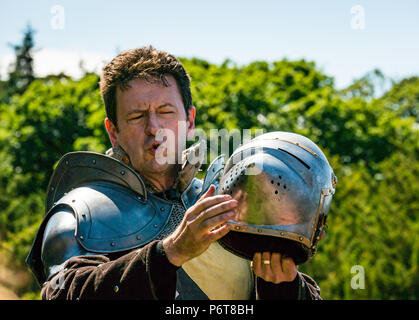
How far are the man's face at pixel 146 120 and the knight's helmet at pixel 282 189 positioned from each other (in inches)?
25.4

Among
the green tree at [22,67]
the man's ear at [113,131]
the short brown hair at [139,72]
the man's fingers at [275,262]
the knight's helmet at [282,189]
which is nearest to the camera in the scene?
the knight's helmet at [282,189]

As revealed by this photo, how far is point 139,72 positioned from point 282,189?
1.24m

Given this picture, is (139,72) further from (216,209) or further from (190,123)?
(216,209)

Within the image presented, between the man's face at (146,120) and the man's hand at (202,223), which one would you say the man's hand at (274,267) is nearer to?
the man's hand at (202,223)

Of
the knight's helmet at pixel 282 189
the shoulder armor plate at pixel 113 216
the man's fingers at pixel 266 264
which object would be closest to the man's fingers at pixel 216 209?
the knight's helmet at pixel 282 189

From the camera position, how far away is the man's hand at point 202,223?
2307 mm

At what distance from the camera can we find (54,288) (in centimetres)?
276

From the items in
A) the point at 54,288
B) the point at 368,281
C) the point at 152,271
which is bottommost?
the point at 368,281

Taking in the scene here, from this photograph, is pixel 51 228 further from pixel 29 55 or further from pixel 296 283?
pixel 29 55

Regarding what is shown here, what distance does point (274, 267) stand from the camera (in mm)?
2836

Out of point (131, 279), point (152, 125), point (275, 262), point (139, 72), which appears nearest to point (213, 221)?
point (131, 279)

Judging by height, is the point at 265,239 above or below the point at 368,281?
above

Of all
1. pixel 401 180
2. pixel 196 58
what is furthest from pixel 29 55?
pixel 401 180
